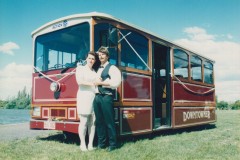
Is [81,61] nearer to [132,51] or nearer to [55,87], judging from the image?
[55,87]

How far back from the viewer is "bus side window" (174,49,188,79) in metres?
8.34

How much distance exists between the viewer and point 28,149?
5.42 metres

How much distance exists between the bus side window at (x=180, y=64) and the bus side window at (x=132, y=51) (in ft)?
5.72

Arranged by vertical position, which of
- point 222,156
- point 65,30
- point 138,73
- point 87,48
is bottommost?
point 222,156

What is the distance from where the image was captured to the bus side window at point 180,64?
8344mm

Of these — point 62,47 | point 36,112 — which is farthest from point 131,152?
point 62,47

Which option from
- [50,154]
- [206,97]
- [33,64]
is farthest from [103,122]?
[206,97]

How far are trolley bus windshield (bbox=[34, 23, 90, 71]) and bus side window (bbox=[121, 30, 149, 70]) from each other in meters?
0.89

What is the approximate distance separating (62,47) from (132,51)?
1.60m

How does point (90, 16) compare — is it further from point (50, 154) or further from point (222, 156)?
point (222, 156)

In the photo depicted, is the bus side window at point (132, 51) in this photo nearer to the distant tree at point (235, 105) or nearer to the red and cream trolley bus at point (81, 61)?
the red and cream trolley bus at point (81, 61)

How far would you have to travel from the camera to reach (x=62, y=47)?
20.7ft

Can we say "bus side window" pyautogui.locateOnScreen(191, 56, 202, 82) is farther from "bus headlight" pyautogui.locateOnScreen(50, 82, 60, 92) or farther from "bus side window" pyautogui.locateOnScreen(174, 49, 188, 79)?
"bus headlight" pyautogui.locateOnScreen(50, 82, 60, 92)

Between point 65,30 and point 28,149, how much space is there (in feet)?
8.62
